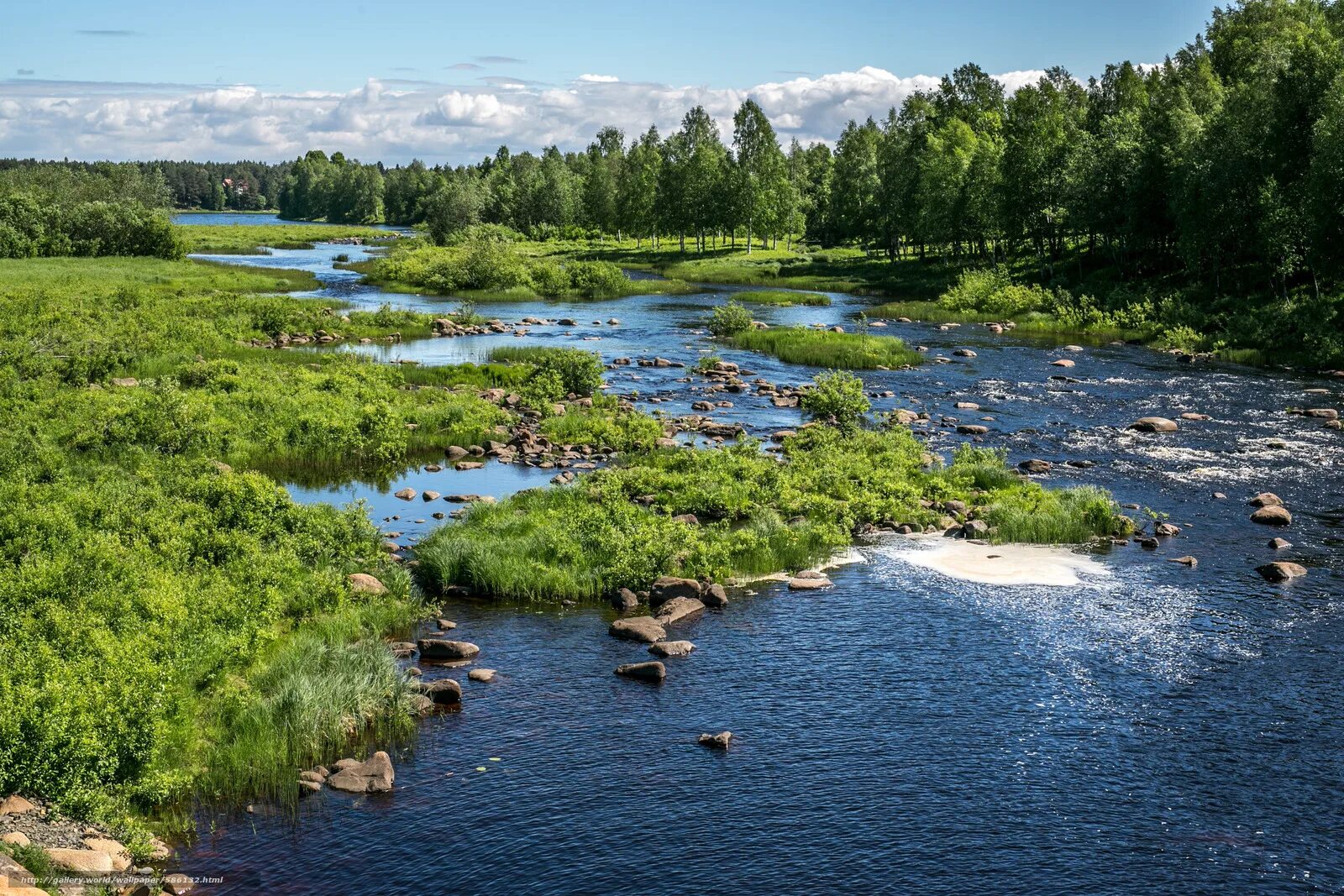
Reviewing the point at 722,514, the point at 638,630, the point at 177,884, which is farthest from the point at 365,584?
the point at 722,514

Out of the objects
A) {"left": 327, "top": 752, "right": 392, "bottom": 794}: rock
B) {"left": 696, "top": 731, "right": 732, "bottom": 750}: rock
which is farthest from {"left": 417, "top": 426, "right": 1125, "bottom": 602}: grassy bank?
{"left": 327, "top": 752, "right": 392, "bottom": 794}: rock

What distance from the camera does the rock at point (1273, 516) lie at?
1483 inches

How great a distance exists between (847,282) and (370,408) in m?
87.4

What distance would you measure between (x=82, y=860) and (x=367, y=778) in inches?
204

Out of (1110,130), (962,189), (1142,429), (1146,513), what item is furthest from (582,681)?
(962,189)

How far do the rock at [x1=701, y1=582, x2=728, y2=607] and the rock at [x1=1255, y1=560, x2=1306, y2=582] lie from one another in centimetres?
1581

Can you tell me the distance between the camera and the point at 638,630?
2848 cm

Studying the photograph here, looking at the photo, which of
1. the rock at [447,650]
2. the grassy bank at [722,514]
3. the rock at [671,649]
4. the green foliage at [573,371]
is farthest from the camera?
the green foliage at [573,371]

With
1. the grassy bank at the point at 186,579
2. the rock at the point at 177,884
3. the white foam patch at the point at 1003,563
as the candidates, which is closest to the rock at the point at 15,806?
the grassy bank at the point at 186,579

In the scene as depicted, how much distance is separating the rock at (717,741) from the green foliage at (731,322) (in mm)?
67342

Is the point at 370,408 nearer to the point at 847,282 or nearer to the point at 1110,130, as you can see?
the point at 1110,130

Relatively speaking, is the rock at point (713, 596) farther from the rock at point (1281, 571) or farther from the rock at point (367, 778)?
the rock at point (1281, 571)

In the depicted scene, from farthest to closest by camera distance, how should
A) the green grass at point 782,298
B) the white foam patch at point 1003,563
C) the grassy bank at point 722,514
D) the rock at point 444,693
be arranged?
1. the green grass at point 782,298
2. the white foam patch at point 1003,563
3. the grassy bank at point 722,514
4. the rock at point 444,693

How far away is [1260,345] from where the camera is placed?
73.2 metres
